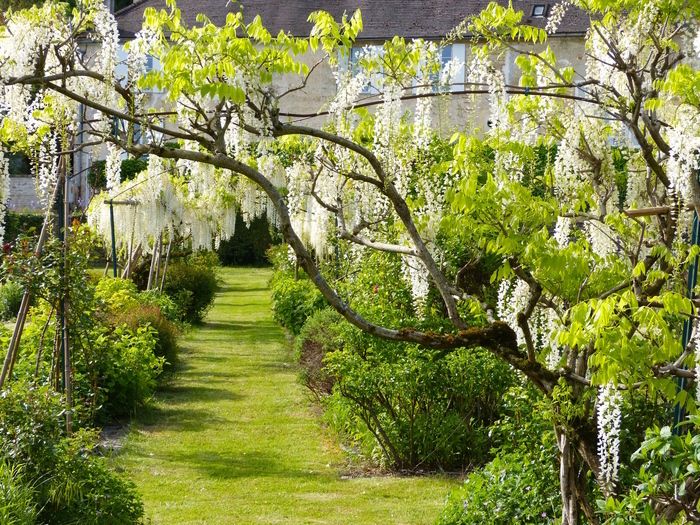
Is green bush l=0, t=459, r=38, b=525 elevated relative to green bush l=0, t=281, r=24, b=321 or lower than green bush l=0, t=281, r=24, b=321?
lower

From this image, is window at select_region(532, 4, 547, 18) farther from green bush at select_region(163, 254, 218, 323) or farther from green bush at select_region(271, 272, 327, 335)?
green bush at select_region(271, 272, 327, 335)

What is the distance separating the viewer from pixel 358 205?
9188 millimetres

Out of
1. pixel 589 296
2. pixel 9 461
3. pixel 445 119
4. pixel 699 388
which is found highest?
pixel 445 119

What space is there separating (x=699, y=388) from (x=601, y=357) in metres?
0.64

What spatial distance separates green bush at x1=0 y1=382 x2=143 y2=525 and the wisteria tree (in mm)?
1680

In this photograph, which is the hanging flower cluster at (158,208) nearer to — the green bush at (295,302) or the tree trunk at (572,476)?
the green bush at (295,302)

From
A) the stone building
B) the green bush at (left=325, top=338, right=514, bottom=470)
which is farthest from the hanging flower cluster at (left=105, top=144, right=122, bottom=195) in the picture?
the stone building

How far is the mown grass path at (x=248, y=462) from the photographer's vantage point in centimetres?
701

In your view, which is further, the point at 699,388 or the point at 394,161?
the point at 394,161

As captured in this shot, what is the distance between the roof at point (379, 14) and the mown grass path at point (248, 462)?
13.8 m

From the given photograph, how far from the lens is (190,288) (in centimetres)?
1736

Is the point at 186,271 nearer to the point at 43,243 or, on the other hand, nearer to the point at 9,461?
the point at 43,243

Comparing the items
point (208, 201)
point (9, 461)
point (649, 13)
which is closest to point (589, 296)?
point (649, 13)

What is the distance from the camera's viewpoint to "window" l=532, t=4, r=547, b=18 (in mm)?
24203
